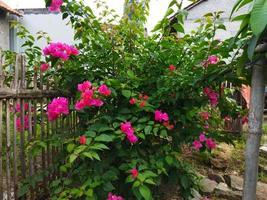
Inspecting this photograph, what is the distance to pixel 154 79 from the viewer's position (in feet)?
9.23

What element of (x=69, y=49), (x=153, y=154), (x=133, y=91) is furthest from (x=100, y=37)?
(x=153, y=154)

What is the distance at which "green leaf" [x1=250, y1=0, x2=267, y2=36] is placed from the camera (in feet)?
4.35

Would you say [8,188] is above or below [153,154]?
below

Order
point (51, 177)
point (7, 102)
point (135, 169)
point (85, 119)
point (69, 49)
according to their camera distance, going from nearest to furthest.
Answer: point (135, 169) → point (7, 102) → point (69, 49) → point (85, 119) → point (51, 177)

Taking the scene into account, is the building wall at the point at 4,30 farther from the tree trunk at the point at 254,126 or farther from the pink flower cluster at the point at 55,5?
the tree trunk at the point at 254,126

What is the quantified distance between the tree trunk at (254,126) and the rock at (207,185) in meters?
1.81

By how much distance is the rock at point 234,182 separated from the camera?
12.1 feet

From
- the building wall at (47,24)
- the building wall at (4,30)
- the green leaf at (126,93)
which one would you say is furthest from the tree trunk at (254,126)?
the building wall at (47,24)

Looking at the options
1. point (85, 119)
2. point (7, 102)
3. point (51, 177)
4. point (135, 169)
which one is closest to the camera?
point (135, 169)

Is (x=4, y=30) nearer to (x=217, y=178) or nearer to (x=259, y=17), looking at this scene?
(x=217, y=178)

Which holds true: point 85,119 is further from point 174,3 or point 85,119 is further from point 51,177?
point 174,3

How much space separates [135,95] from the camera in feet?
8.59

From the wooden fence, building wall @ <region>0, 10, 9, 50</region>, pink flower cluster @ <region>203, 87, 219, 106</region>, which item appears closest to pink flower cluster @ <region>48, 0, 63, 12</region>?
the wooden fence

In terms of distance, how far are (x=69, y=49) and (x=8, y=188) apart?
3.65ft
